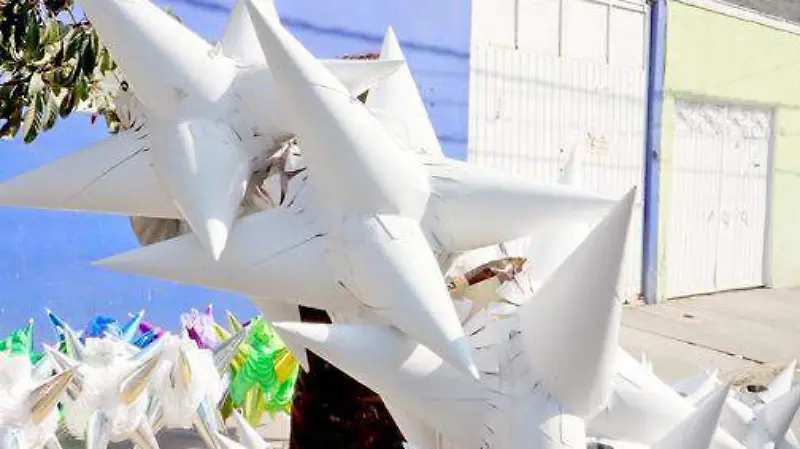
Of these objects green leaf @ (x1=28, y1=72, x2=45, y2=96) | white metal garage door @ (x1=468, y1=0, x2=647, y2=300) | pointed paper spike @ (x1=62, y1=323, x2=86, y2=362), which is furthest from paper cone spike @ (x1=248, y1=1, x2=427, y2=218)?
white metal garage door @ (x1=468, y1=0, x2=647, y2=300)

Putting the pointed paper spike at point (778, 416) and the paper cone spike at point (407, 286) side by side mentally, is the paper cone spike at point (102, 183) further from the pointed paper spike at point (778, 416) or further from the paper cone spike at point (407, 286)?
the pointed paper spike at point (778, 416)

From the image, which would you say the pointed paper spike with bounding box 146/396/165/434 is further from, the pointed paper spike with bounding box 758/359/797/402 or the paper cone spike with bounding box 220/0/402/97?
the pointed paper spike with bounding box 758/359/797/402

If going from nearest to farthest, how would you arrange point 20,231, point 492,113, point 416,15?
point 20,231, point 416,15, point 492,113

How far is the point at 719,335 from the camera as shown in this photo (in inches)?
282

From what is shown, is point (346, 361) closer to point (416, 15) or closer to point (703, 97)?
point (416, 15)

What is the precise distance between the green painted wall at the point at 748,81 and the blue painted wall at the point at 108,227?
297cm

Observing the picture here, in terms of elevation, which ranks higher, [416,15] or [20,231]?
[416,15]

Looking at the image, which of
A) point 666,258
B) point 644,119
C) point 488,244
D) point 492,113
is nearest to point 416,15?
point 492,113

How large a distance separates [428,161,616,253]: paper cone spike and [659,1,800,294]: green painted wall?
7434 mm

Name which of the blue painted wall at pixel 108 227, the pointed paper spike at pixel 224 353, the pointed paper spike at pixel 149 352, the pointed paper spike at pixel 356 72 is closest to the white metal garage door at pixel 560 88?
the blue painted wall at pixel 108 227

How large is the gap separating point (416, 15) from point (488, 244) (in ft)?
17.6

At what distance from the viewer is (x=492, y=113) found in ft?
22.5

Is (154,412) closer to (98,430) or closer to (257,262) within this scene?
(98,430)

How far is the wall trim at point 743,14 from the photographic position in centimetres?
859
